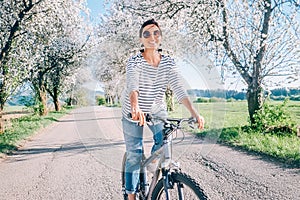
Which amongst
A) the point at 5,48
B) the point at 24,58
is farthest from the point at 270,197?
the point at 24,58

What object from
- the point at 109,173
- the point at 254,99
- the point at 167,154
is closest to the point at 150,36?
the point at 167,154

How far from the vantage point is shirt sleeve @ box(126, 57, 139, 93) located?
3.26 meters

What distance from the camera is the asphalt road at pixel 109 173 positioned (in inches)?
199

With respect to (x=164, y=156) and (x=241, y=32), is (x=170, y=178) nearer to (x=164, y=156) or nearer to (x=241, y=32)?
(x=164, y=156)

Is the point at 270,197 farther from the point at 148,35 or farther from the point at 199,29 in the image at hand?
the point at 199,29

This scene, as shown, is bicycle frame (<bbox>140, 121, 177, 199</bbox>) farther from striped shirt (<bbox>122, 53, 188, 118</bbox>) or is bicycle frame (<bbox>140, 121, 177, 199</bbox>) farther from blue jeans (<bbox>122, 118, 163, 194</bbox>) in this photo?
striped shirt (<bbox>122, 53, 188, 118</bbox>)

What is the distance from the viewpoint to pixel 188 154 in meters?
8.05

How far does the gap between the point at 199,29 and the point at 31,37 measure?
9673 millimetres

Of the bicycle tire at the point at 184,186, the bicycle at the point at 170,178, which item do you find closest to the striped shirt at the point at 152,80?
the bicycle at the point at 170,178

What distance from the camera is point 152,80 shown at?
11.3 feet

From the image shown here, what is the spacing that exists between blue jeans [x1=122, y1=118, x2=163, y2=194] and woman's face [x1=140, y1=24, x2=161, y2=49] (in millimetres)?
802

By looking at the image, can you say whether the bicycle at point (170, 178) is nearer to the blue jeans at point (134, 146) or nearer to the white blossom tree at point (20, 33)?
the blue jeans at point (134, 146)

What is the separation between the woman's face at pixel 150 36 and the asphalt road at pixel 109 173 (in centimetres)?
234

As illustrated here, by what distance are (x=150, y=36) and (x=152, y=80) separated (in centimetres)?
42
